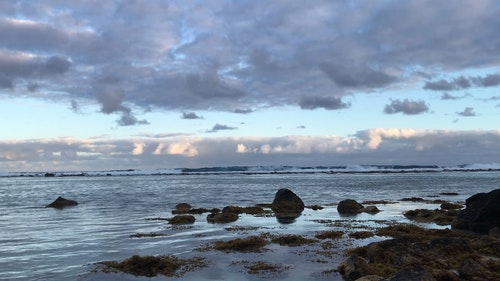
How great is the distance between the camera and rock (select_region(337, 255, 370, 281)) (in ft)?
53.0

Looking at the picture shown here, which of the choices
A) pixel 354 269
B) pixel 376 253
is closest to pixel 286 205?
pixel 376 253

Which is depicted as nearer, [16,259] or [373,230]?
[16,259]

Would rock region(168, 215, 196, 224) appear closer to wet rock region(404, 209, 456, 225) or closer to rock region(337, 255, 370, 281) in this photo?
wet rock region(404, 209, 456, 225)

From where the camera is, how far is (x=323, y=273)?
56.7ft

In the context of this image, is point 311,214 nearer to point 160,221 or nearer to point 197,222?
point 197,222

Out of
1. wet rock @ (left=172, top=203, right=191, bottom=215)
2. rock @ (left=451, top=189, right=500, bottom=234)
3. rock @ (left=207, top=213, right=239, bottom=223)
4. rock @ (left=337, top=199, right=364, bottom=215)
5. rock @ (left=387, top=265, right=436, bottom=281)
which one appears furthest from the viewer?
wet rock @ (left=172, top=203, right=191, bottom=215)

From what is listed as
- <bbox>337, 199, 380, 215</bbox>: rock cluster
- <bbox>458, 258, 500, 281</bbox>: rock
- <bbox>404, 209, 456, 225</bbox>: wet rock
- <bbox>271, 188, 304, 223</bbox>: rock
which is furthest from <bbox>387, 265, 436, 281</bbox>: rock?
<bbox>271, 188, 304, 223</bbox>: rock

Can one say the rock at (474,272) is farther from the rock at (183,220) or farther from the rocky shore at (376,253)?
the rock at (183,220)

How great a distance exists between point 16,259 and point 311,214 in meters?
26.2

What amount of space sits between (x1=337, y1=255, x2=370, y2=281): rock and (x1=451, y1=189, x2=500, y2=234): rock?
50.8 ft

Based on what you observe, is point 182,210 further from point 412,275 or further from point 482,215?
point 412,275

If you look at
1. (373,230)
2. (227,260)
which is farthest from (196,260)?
(373,230)

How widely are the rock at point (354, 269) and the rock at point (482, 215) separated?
50.8 ft

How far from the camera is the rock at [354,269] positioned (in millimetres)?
16156
